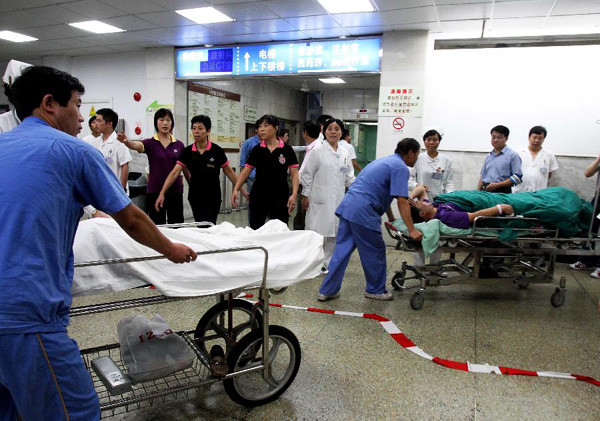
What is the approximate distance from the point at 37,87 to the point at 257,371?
1420 millimetres

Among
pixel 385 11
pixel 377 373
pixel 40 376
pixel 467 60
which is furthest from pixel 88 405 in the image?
pixel 467 60

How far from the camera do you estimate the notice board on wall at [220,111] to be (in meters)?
6.88

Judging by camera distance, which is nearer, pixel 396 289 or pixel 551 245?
pixel 551 245

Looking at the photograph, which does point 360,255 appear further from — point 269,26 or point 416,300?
point 269,26

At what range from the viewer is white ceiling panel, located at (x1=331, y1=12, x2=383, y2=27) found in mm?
4578

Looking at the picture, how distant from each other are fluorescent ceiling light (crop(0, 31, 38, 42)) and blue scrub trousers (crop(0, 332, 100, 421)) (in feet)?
22.0

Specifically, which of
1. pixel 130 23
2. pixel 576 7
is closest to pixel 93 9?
pixel 130 23

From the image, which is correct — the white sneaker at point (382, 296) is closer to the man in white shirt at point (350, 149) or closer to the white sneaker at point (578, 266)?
the man in white shirt at point (350, 149)

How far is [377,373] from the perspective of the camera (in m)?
2.31

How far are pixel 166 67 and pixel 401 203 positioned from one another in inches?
191

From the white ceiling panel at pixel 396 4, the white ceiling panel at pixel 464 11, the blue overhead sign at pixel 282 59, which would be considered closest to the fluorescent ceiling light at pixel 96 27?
the blue overhead sign at pixel 282 59

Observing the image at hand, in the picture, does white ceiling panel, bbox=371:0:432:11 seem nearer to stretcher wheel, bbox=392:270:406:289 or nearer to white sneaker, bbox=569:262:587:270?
stretcher wheel, bbox=392:270:406:289

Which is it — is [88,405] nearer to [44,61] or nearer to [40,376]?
[40,376]

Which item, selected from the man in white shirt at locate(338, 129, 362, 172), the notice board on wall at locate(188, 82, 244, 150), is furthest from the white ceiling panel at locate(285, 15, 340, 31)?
the notice board on wall at locate(188, 82, 244, 150)
